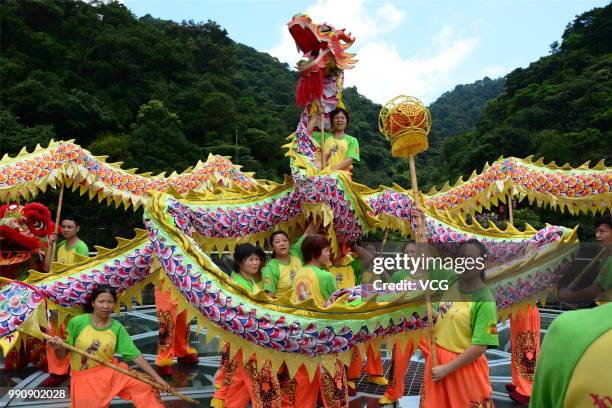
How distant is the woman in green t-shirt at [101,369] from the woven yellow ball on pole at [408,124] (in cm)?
210

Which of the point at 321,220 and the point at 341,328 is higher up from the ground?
the point at 321,220

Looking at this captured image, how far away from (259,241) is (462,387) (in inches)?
93.3

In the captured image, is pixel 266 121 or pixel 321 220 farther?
pixel 266 121

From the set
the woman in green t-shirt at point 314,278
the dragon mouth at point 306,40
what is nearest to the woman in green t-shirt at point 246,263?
the woman in green t-shirt at point 314,278

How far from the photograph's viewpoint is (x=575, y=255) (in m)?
3.57

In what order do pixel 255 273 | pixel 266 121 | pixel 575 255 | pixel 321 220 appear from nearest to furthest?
pixel 575 255, pixel 255 273, pixel 321 220, pixel 266 121

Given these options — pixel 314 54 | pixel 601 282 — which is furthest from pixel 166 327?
pixel 601 282

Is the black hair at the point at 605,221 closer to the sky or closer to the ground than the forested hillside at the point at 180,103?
closer to the ground

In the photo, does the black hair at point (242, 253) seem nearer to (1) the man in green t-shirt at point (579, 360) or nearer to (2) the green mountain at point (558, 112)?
(1) the man in green t-shirt at point (579, 360)

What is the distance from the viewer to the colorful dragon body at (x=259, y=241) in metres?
2.82

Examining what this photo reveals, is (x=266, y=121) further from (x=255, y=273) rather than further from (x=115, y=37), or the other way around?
(x=255, y=273)

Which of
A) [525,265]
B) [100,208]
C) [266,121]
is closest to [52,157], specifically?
[525,265]

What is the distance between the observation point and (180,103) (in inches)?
1087

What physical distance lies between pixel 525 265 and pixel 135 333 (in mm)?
5258
